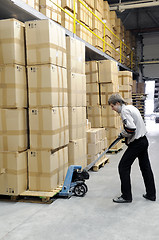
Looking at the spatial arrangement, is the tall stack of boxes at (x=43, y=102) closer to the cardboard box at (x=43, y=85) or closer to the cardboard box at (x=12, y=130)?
the cardboard box at (x=43, y=85)

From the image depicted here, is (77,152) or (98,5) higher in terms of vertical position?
(98,5)

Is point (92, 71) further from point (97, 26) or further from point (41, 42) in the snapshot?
point (41, 42)

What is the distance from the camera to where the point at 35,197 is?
4453 millimetres

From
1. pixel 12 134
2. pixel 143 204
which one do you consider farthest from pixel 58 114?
pixel 143 204

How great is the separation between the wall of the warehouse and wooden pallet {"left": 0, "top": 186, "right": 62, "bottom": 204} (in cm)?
1432

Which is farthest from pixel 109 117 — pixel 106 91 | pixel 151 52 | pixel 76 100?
pixel 151 52

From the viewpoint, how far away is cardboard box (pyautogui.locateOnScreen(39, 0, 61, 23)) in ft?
17.3

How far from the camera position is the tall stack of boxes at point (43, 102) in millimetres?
4234

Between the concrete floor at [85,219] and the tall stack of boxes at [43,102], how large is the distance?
50 centimetres

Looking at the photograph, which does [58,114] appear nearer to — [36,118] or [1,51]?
[36,118]

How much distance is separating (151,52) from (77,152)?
13.4m

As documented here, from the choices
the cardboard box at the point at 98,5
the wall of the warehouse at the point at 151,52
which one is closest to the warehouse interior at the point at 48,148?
the cardboard box at the point at 98,5

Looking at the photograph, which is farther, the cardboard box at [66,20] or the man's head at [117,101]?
the cardboard box at [66,20]

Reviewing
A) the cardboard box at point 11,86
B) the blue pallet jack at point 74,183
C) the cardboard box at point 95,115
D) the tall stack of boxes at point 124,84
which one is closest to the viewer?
the cardboard box at point 11,86
